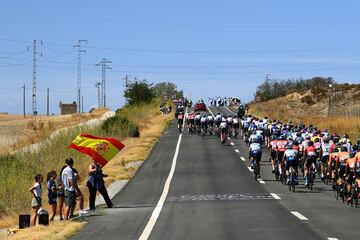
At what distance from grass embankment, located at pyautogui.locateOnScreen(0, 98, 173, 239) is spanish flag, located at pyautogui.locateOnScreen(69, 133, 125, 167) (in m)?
4.18

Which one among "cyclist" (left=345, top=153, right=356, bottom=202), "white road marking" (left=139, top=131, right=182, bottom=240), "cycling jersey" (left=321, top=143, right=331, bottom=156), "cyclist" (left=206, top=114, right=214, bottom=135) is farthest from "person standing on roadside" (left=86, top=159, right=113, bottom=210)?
"cyclist" (left=206, top=114, right=214, bottom=135)

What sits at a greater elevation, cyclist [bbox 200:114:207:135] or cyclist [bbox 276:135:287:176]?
cyclist [bbox 200:114:207:135]

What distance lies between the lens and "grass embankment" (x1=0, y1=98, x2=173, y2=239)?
88.9 feet

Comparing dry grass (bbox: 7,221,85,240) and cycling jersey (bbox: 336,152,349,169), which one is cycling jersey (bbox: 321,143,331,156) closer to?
cycling jersey (bbox: 336,152,349,169)

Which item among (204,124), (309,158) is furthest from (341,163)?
(204,124)

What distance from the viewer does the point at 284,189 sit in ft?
84.3

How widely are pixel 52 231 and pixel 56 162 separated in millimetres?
24622

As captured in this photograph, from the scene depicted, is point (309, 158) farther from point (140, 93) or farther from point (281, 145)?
point (140, 93)

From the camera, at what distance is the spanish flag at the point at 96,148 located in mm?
21047

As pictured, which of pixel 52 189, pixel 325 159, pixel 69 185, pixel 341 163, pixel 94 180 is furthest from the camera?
pixel 325 159

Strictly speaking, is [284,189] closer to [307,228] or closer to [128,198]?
[128,198]

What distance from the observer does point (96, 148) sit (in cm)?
2116

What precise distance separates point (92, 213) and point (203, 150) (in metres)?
24.7

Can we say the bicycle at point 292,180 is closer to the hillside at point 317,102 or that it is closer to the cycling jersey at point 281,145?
the cycling jersey at point 281,145
